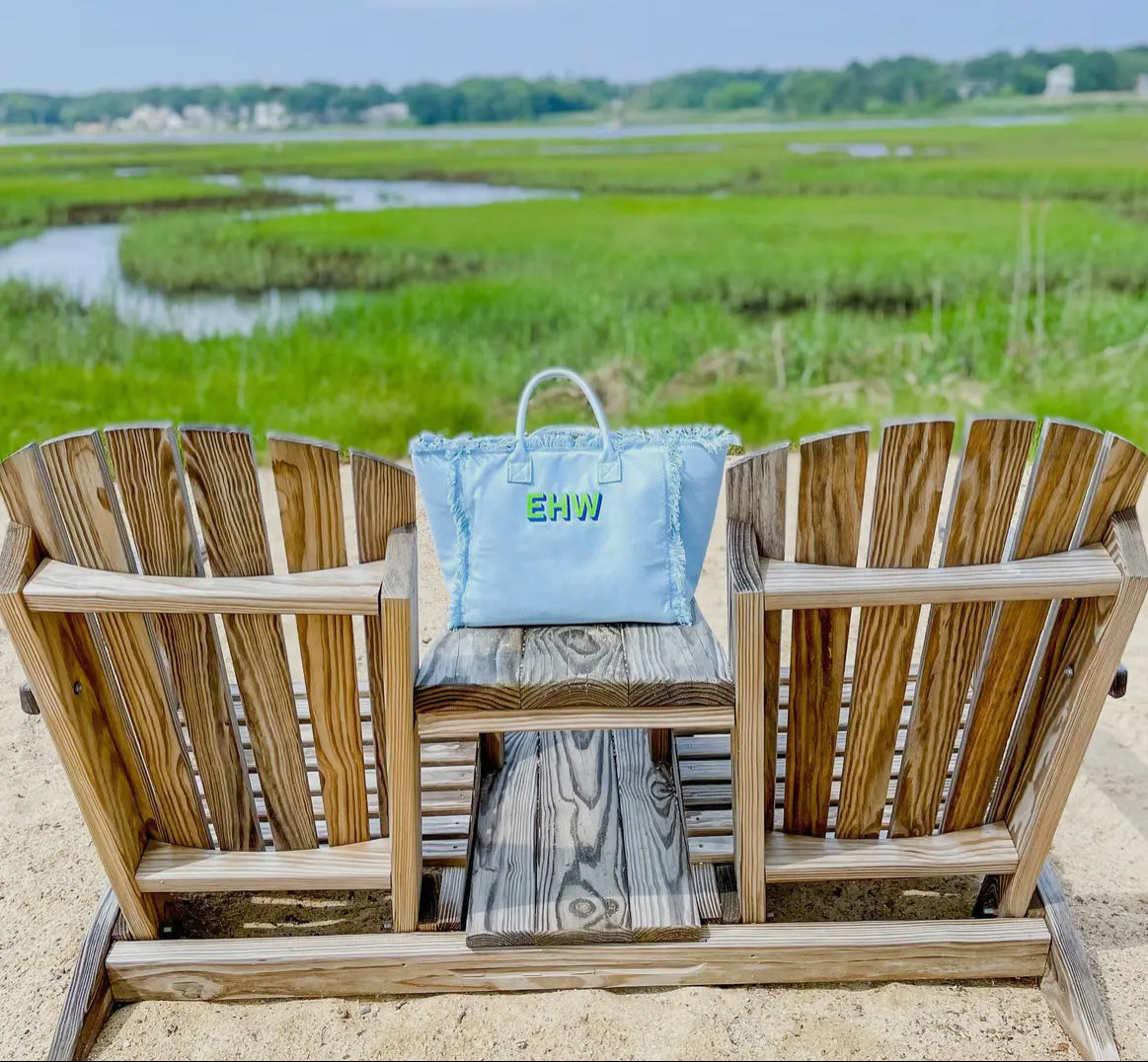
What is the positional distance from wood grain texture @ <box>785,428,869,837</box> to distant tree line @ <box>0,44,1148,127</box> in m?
8.27

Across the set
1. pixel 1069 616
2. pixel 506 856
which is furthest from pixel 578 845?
pixel 1069 616

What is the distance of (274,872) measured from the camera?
212 cm

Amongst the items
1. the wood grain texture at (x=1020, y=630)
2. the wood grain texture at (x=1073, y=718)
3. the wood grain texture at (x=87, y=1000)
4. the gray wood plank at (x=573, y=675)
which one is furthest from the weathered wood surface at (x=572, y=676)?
the wood grain texture at (x=87, y=1000)

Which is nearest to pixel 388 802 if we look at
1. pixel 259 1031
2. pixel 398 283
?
pixel 259 1031

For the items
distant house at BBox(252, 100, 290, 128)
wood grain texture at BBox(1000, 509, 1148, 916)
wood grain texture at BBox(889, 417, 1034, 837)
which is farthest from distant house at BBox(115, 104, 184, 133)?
wood grain texture at BBox(1000, 509, 1148, 916)

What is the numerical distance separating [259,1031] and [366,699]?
3.48ft

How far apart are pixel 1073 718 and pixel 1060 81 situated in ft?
30.4

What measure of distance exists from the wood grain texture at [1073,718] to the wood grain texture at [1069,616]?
0.05ft

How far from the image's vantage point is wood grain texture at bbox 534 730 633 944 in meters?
2.09

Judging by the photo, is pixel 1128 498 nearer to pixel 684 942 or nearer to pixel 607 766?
pixel 684 942

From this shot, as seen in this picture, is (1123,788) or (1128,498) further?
(1123,788)

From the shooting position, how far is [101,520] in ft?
6.02

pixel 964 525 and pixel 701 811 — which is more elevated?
pixel 964 525

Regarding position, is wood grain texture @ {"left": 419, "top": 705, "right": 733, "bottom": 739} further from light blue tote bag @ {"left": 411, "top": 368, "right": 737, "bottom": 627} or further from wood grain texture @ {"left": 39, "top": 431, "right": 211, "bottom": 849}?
wood grain texture @ {"left": 39, "top": 431, "right": 211, "bottom": 849}
